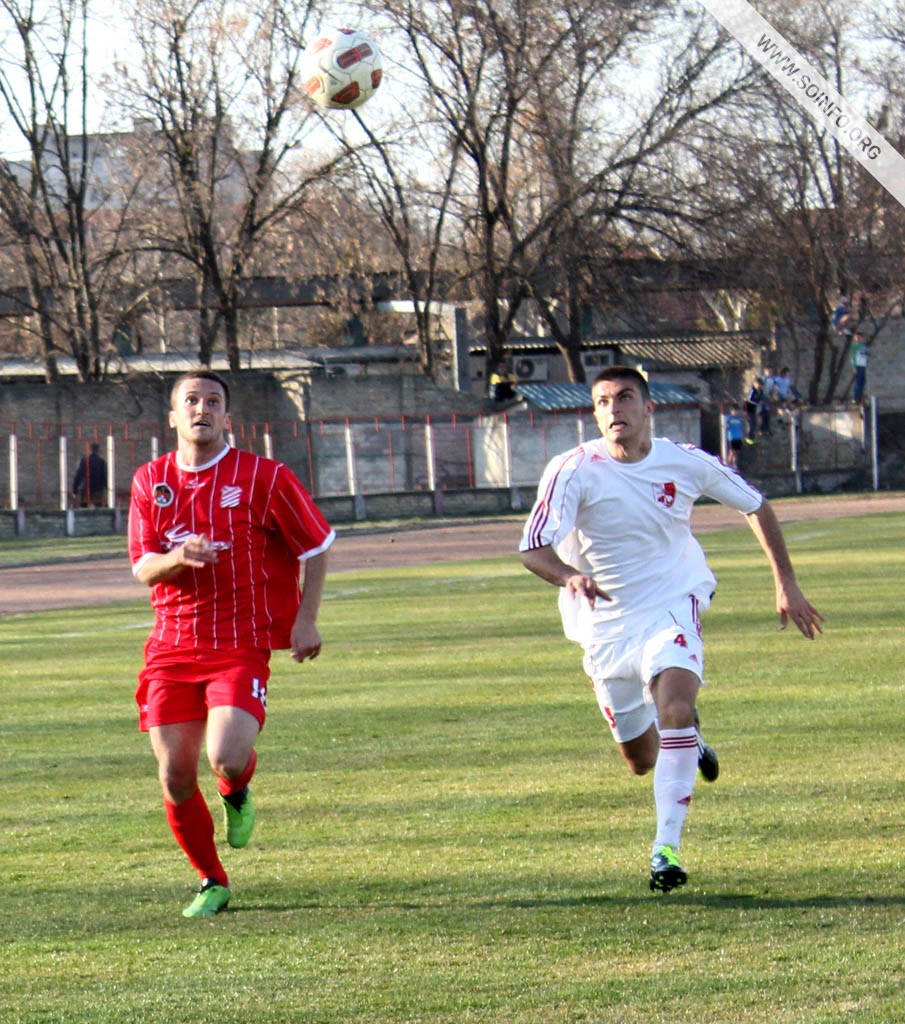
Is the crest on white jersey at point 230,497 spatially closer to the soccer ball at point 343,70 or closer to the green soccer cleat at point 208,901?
the green soccer cleat at point 208,901

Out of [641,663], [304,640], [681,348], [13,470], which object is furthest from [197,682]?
[681,348]

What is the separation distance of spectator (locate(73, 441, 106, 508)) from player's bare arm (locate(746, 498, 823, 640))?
3183 centimetres

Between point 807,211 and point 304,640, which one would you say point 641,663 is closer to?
point 304,640

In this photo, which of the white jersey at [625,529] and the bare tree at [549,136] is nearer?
the white jersey at [625,529]

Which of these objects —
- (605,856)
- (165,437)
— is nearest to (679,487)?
(605,856)

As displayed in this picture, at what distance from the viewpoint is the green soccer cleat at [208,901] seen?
614 cm

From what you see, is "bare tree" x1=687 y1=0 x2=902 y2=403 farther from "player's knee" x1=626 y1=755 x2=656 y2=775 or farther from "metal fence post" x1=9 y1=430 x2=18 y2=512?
"player's knee" x1=626 y1=755 x2=656 y2=775

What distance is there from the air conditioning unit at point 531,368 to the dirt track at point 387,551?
15.3m

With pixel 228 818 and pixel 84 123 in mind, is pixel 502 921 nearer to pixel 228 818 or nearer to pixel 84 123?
pixel 228 818

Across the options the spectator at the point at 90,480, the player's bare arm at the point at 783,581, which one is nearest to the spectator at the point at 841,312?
the spectator at the point at 90,480

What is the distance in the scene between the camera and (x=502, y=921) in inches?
231

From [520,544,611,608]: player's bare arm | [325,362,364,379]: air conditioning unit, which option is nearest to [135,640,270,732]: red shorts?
[520,544,611,608]: player's bare arm

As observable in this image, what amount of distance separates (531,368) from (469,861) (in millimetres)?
48236

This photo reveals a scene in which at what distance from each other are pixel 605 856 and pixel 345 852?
3.44 ft
